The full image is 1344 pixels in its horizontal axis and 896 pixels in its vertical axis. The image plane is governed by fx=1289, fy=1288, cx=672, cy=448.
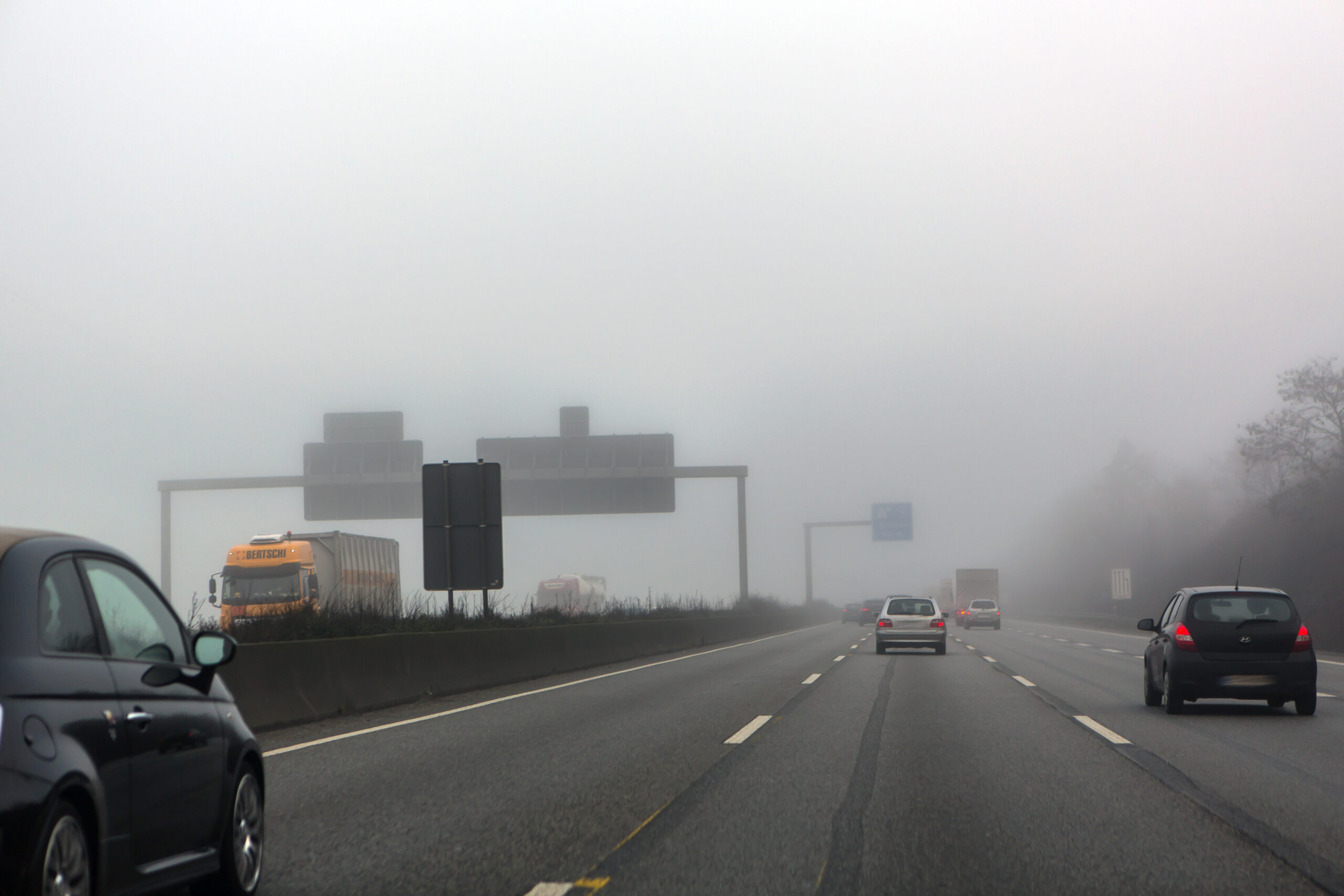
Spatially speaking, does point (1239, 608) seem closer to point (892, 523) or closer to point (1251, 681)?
point (1251, 681)

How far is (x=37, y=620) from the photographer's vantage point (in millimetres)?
4180

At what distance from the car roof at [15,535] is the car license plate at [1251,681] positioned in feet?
42.5

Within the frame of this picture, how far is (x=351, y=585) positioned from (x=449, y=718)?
23.8m

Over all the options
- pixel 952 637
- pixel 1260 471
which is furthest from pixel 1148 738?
pixel 1260 471

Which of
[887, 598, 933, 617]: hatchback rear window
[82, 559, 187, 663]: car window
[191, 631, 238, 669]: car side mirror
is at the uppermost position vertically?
[82, 559, 187, 663]: car window

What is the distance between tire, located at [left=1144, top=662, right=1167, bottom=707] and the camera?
50.8 feet

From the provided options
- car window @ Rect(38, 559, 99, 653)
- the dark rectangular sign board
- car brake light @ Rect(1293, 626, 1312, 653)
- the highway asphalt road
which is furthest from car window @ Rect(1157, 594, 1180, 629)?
car window @ Rect(38, 559, 99, 653)

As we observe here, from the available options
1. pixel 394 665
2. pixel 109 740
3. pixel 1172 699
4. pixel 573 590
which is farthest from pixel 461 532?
pixel 573 590

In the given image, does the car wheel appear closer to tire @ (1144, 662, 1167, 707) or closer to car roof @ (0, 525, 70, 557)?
tire @ (1144, 662, 1167, 707)

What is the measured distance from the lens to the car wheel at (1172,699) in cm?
1446

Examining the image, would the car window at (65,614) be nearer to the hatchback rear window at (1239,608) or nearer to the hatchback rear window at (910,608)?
the hatchback rear window at (1239,608)

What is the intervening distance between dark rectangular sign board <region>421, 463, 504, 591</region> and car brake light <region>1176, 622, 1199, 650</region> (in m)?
11.6

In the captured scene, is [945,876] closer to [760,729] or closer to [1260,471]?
[760,729]

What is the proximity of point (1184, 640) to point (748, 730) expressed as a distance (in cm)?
543
